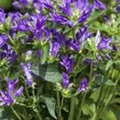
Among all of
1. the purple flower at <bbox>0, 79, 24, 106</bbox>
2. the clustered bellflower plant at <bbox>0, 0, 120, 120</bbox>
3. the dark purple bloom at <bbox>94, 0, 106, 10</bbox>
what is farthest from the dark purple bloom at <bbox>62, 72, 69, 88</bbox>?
the dark purple bloom at <bbox>94, 0, 106, 10</bbox>

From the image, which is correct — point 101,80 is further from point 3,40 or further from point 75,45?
point 3,40

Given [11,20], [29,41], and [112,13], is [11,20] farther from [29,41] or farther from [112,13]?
[112,13]

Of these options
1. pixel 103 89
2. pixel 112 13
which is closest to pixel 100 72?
pixel 103 89

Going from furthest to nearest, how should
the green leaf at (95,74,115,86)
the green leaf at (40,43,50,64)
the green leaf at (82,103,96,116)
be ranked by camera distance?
1. the green leaf at (82,103,96,116)
2. the green leaf at (95,74,115,86)
3. the green leaf at (40,43,50,64)

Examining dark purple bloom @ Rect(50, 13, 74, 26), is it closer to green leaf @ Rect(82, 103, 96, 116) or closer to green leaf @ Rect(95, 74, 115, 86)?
green leaf @ Rect(95, 74, 115, 86)

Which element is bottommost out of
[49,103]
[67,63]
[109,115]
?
[109,115]

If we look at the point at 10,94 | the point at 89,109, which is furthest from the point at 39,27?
the point at 89,109
